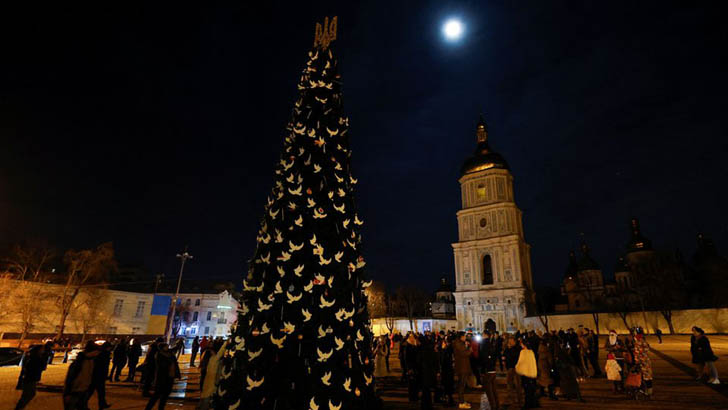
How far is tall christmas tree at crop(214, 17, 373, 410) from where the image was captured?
673 centimetres

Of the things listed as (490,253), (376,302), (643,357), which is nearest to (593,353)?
(643,357)

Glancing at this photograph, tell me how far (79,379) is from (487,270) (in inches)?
2091

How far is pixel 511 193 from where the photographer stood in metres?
56.8

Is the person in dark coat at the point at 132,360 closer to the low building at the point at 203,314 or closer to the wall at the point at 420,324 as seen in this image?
the low building at the point at 203,314

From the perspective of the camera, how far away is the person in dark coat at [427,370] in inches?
354

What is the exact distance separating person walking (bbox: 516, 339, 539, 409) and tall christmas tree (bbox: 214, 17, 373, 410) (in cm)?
411

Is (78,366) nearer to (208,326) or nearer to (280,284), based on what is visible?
(280,284)

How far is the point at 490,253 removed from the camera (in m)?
52.7

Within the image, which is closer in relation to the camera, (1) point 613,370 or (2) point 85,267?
(1) point 613,370

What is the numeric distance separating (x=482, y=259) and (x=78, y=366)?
52519mm

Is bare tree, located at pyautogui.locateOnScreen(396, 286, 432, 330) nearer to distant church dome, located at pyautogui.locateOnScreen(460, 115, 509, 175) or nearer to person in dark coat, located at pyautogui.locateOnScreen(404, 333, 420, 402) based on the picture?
distant church dome, located at pyautogui.locateOnScreen(460, 115, 509, 175)

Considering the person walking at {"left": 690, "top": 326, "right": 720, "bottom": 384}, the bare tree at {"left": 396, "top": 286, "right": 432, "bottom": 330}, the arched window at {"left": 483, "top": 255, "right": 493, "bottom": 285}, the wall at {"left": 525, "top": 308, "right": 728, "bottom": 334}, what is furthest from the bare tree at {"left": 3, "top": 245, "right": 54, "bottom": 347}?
the wall at {"left": 525, "top": 308, "right": 728, "bottom": 334}

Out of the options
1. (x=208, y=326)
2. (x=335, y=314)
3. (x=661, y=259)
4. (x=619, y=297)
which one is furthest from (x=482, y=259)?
(x=335, y=314)

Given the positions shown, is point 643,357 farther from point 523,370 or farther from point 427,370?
point 427,370
